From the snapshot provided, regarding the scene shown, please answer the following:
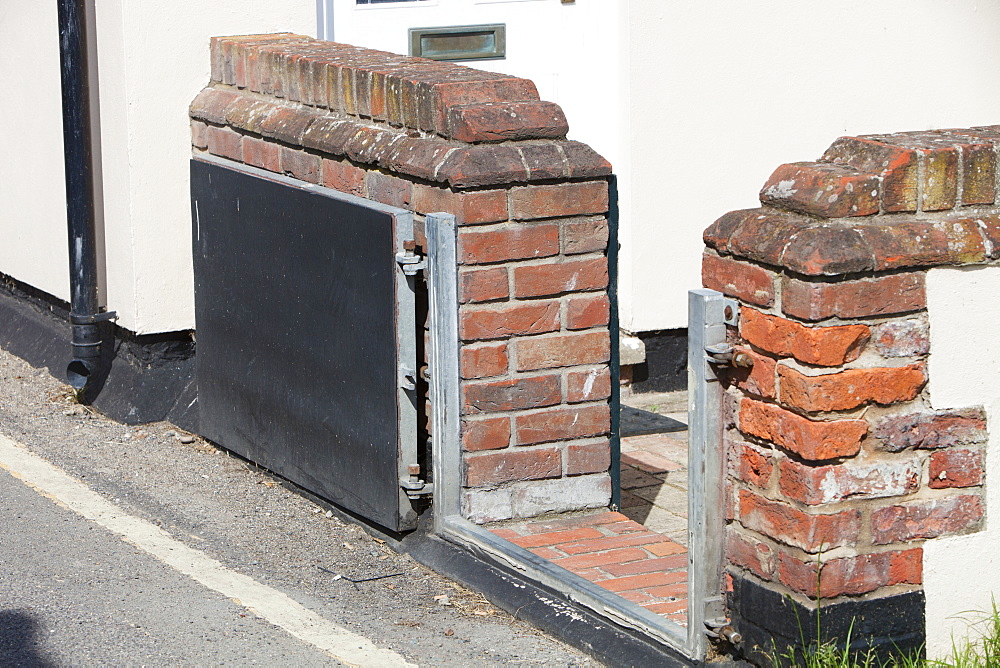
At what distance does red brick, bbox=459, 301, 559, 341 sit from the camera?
450cm

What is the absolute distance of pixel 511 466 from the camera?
464cm

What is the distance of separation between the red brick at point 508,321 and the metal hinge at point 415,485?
46 cm

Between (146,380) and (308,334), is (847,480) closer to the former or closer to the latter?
(308,334)

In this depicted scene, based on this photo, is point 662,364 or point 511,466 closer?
point 511,466

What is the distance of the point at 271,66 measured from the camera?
555 cm

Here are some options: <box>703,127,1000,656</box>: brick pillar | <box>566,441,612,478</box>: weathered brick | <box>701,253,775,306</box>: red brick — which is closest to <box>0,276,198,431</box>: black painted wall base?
<box>566,441,612,478</box>: weathered brick

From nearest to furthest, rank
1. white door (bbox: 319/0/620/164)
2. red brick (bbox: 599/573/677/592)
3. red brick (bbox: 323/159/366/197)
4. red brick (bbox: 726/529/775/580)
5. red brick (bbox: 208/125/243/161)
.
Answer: red brick (bbox: 726/529/775/580)
red brick (bbox: 599/573/677/592)
red brick (bbox: 323/159/366/197)
red brick (bbox: 208/125/243/161)
white door (bbox: 319/0/620/164)

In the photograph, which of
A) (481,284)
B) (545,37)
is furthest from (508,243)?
(545,37)

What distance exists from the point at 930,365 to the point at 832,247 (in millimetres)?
403

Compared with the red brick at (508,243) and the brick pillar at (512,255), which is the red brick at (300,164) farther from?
the red brick at (508,243)

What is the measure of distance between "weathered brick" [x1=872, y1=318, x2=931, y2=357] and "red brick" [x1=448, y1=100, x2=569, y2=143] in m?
1.57

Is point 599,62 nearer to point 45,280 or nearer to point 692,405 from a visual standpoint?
point 45,280

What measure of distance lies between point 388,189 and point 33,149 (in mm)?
2669

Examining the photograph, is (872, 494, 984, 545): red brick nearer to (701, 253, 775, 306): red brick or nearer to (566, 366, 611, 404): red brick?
(701, 253, 775, 306): red brick
